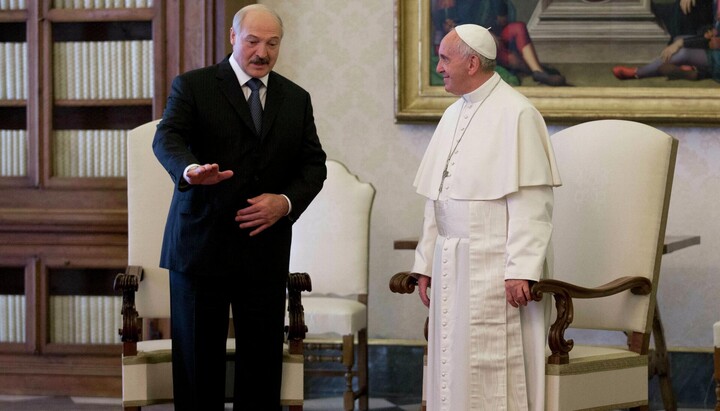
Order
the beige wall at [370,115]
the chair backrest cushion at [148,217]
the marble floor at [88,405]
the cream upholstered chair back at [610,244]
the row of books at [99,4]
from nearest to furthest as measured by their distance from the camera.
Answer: the cream upholstered chair back at [610,244]
the chair backrest cushion at [148,217]
the marble floor at [88,405]
the row of books at [99,4]
the beige wall at [370,115]

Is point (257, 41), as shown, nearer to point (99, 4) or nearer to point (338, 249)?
point (338, 249)

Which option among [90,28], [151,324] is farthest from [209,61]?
[151,324]

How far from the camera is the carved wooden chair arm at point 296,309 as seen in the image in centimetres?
375

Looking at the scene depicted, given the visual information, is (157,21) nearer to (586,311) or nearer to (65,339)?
(65,339)

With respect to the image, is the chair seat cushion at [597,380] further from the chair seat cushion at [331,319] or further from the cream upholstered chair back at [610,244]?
the chair seat cushion at [331,319]

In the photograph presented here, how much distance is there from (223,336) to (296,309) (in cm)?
37

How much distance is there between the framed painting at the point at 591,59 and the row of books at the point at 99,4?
1.34 meters

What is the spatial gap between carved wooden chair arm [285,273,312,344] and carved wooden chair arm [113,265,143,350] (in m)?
0.55

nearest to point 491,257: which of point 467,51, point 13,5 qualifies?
point 467,51

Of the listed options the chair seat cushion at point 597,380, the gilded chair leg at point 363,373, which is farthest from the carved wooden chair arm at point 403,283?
the gilded chair leg at point 363,373

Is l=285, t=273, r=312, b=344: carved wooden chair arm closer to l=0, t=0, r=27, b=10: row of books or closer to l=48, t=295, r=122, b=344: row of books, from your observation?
l=48, t=295, r=122, b=344: row of books

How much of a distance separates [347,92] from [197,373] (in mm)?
2625

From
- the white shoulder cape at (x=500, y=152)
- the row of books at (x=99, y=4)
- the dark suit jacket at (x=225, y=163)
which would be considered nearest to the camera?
the dark suit jacket at (x=225, y=163)

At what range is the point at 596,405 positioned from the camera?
Result: 367 cm
